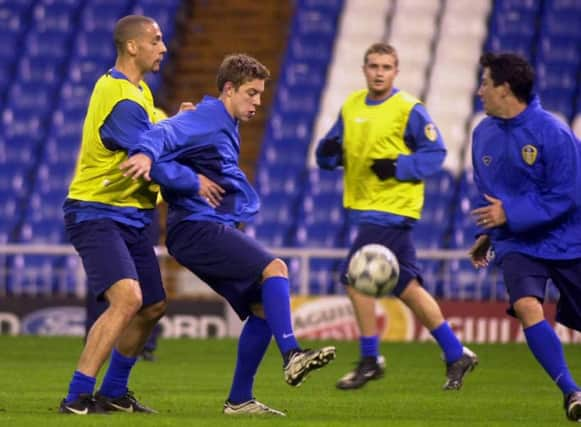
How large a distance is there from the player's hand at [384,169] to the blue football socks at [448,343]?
1.08m

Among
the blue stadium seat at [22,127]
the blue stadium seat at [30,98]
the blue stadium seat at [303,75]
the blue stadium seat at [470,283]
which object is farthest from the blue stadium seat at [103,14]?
the blue stadium seat at [470,283]

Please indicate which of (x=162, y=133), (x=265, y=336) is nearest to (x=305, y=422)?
(x=265, y=336)

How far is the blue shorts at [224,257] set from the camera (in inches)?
275

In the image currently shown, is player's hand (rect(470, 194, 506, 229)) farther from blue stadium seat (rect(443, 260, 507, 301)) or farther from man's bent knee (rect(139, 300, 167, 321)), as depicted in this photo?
blue stadium seat (rect(443, 260, 507, 301))

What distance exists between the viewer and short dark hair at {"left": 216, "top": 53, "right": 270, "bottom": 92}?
7121 millimetres

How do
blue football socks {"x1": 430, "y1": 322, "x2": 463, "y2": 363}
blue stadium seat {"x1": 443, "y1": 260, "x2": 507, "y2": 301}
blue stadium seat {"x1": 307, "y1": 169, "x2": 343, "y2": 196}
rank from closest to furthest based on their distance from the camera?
blue football socks {"x1": 430, "y1": 322, "x2": 463, "y2": 363} → blue stadium seat {"x1": 443, "y1": 260, "x2": 507, "y2": 301} → blue stadium seat {"x1": 307, "y1": 169, "x2": 343, "y2": 196}

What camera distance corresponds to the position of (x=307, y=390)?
29.6ft

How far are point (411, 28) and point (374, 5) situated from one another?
0.76 m

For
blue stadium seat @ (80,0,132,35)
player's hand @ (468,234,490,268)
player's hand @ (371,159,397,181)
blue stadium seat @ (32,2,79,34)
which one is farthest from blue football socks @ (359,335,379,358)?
blue stadium seat @ (32,2,79,34)

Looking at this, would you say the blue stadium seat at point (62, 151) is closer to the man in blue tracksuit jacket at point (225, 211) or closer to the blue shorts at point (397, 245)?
the blue shorts at point (397, 245)

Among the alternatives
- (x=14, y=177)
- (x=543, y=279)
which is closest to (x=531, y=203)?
(x=543, y=279)

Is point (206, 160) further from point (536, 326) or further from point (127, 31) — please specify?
point (536, 326)

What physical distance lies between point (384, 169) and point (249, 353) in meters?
2.91

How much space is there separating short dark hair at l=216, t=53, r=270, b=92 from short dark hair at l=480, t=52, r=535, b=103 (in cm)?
115
